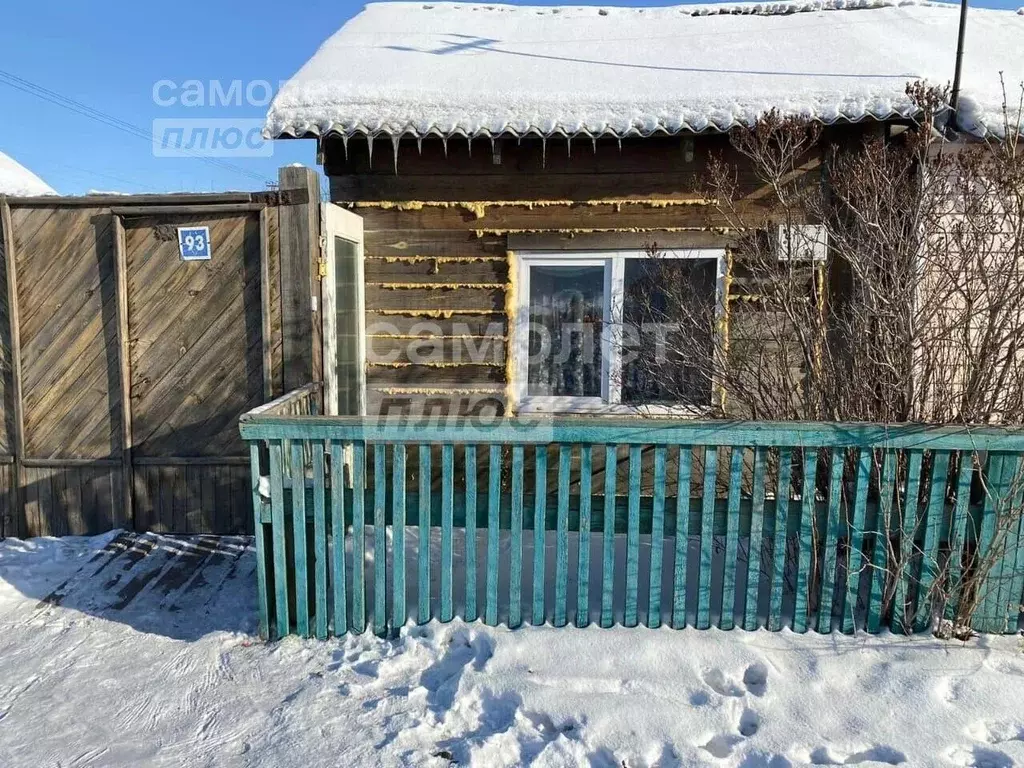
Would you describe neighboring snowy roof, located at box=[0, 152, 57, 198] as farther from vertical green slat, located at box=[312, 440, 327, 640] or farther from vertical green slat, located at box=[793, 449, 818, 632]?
vertical green slat, located at box=[793, 449, 818, 632]

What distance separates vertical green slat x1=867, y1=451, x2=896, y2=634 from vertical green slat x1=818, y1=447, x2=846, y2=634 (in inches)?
6.4

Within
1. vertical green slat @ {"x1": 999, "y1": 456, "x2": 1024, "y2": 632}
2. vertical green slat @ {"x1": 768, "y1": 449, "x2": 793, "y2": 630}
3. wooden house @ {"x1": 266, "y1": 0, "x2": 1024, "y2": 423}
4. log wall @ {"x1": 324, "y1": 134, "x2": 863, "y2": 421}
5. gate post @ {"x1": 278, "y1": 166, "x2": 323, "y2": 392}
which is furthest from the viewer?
log wall @ {"x1": 324, "y1": 134, "x2": 863, "y2": 421}

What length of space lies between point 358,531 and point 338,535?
0.12 meters

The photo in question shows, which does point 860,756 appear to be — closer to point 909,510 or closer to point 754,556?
point 754,556

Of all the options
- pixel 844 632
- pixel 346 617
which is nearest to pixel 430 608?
pixel 346 617

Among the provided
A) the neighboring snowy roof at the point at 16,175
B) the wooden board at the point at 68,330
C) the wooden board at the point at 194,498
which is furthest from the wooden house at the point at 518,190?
the neighboring snowy roof at the point at 16,175

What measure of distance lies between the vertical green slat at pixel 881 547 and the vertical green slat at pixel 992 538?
0.38 metres

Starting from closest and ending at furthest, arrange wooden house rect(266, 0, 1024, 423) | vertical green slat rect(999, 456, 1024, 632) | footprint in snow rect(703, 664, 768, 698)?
footprint in snow rect(703, 664, 768, 698), vertical green slat rect(999, 456, 1024, 632), wooden house rect(266, 0, 1024, 423)

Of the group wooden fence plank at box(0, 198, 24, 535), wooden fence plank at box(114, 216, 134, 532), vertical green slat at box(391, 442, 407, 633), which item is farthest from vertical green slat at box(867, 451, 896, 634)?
wooden fence plank at box(0, 198, 24, 535)

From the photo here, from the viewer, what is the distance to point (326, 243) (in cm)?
464

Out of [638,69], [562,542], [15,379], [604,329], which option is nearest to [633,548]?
[562,542]

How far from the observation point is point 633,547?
126 inches

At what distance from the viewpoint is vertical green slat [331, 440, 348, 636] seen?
10.6 ft

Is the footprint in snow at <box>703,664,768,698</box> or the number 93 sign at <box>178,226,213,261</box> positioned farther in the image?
the number 93 sign at <box>178,226,213,261</box>
